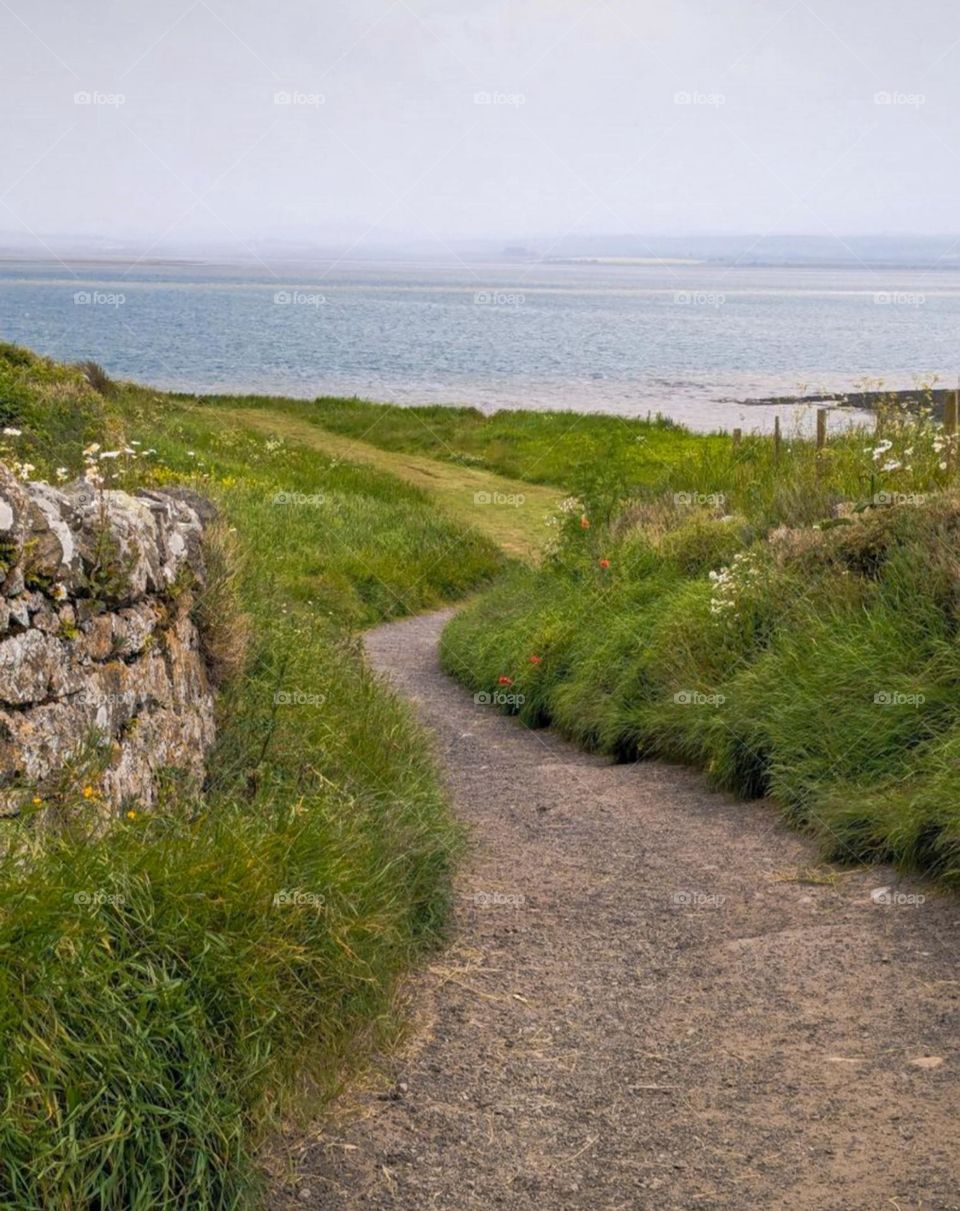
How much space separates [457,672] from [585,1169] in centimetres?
1105

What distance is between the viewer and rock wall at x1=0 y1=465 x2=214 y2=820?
5137mm

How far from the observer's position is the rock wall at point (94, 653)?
5.14m

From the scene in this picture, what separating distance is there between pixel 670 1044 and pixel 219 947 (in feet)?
6.38

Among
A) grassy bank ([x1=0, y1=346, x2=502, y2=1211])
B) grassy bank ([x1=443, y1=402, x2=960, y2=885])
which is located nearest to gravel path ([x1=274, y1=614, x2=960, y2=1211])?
grassy bank ([x1=0, y1=346, x2=502, y2=1211])

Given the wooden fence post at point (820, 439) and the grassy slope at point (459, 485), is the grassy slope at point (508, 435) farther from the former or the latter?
the wooden fence post at point (820, 439)

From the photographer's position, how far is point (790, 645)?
30.4ft

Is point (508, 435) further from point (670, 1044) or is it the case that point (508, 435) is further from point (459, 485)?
point (670, 1044)

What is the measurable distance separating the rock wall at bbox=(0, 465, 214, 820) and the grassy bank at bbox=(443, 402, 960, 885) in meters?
3.63

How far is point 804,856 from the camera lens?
7.45 metres

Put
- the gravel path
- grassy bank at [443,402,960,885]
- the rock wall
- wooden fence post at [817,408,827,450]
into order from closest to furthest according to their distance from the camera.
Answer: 1. the gravel path
2. the rock wall
3. grassy bank at [443,402,960,885]
4. wooden fence post at [817,408,827,450]

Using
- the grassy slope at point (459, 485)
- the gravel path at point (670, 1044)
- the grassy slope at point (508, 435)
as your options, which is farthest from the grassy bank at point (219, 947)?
the grassy slope at point (508, 435)

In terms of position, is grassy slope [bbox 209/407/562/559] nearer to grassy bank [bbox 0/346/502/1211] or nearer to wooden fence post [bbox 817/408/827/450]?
wooden fence post [bbox 817/408/827/450]

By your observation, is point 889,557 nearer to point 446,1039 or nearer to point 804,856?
point 804,856

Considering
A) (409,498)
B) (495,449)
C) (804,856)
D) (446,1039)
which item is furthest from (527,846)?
(495,449)
